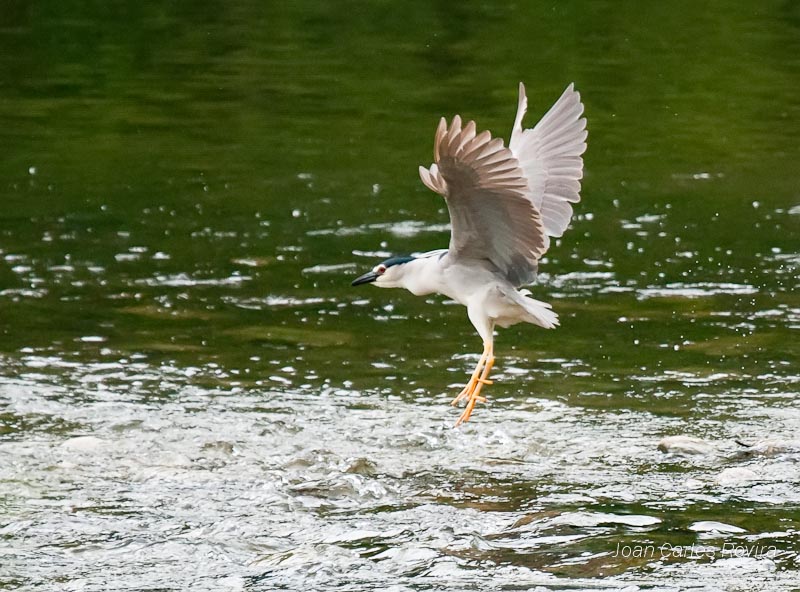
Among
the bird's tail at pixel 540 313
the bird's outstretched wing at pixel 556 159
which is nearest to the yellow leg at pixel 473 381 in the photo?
the bird's tail at pixel 540 313

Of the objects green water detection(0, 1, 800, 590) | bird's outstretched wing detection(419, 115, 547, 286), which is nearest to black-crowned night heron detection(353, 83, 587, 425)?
bird's outstretched wing detection(419, 115, 547, 286)

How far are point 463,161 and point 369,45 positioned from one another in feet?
48.1

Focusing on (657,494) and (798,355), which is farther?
(798,355)

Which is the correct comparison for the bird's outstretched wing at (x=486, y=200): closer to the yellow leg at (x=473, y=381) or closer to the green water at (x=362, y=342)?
the yellow leg at (x=473, y=381)

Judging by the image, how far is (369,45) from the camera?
21031 millimetres

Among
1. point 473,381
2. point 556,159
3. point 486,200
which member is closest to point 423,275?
point 473,381

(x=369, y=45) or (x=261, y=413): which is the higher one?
(x=369, y=45)

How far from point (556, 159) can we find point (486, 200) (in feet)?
3.70

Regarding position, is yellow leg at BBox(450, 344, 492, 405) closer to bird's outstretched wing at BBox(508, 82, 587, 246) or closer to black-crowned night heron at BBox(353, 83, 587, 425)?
black-crowned night heron at BBox(353, 83, 587, 425)

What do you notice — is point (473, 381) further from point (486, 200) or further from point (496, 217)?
point (486, 200)

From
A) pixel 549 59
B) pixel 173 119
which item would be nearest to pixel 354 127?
pixel 173 119

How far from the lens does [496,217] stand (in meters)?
7.31

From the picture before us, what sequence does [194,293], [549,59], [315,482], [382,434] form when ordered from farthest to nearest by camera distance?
[549,59] < [194,293] < [382,434] < [315,482]

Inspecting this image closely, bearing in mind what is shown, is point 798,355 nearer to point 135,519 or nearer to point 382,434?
point 382,434
